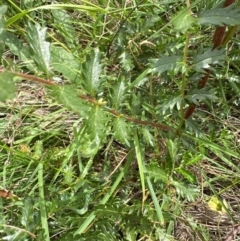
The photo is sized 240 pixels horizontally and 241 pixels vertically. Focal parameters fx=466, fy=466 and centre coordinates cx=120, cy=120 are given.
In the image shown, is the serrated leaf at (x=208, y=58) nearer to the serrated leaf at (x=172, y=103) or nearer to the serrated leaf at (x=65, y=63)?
the serrated leaf at (x=172, y=103)

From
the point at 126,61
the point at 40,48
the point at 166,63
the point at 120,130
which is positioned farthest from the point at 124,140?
the point at 126,61

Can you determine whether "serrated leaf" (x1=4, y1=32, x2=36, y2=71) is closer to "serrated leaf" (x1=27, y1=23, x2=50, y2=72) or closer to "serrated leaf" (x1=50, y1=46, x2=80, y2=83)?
"serrated leaf" (x1=50, y1=46, x2=80, y2=83)

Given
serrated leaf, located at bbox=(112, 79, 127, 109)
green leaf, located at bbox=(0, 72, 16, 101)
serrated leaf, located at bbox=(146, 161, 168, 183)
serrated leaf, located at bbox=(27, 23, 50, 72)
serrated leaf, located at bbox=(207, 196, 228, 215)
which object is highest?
green leaf, located at bbox=(0, 72, 16, 101)

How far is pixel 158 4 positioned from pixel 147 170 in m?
0.61

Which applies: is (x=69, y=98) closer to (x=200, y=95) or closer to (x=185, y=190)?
(x=200, y=95)

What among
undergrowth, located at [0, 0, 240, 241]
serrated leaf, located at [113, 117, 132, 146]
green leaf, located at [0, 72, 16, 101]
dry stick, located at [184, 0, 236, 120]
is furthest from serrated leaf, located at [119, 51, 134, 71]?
green leaf, located at [0, 72, 16, 101]

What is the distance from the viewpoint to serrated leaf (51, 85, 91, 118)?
1.06 meters

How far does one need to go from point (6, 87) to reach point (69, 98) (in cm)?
22

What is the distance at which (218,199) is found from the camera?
1.64 meters

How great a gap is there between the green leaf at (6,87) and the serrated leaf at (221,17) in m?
0.50

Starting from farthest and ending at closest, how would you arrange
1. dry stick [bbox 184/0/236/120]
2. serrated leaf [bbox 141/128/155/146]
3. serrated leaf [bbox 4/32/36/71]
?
1. serrated leaf [bbox 4/32/36/71]
2. serrated leaf [bbox 141/128/155/146]
3. dry stick [bbox 184/0/236/120]

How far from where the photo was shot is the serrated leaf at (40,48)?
1125mm

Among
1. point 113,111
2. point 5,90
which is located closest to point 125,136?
point 113,111

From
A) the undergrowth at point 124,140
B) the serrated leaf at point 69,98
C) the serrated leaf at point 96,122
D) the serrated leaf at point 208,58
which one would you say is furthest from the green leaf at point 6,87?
the serrated leaf at point 208,58
